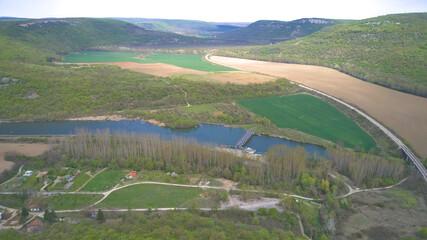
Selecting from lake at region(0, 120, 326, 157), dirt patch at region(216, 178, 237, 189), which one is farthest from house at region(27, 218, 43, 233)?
lake at region(0, 120, 326, 157)

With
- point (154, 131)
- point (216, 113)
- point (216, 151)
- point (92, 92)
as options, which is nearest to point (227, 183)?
point (216, 151)

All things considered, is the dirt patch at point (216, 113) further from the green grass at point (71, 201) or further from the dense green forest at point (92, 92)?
A: the green grass at point (71, 201)

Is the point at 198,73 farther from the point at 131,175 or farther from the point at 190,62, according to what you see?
the point at 131,175

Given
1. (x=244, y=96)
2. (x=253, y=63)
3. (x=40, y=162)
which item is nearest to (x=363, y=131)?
(x=244, y=96)

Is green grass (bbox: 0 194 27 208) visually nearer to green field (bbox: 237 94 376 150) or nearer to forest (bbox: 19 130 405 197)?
forest (bbox: 19 130 405 197)

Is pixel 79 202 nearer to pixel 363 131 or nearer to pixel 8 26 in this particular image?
pixel 363 131

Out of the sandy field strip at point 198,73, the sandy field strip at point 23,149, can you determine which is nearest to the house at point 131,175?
the sandy field strip at point 23,149
